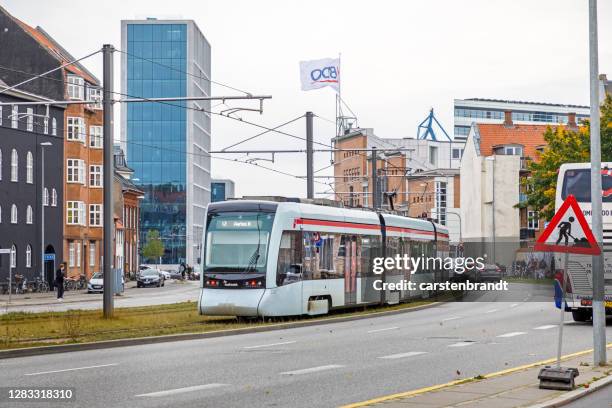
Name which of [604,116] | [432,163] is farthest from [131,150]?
[604,116]

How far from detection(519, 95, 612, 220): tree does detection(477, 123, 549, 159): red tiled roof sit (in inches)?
1672

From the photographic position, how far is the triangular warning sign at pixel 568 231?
16250 mm

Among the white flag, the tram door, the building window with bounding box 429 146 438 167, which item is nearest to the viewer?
the tram door

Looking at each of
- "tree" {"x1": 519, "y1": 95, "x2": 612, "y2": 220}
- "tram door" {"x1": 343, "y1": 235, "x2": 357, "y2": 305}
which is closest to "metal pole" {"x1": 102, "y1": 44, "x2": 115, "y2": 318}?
"tram door" {"x1": 343, "y1": 235, "x2": 357, "y2": 305}

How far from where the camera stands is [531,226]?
375ft

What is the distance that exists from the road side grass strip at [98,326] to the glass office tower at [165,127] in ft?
389

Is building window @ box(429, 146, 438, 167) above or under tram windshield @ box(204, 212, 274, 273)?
above

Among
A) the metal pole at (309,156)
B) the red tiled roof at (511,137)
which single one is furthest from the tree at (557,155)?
the red tiled roof at (511,137)

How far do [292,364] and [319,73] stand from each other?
82321 mm

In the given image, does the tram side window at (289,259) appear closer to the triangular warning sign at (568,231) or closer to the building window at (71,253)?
the triangular warning sign at (568,231)

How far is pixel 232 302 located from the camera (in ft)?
101

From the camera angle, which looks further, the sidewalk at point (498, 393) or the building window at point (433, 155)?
the building window at point (433, 155)

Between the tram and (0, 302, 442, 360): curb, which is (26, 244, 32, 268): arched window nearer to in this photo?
the tram

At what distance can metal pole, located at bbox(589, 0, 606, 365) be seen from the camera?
1792 centimetres
